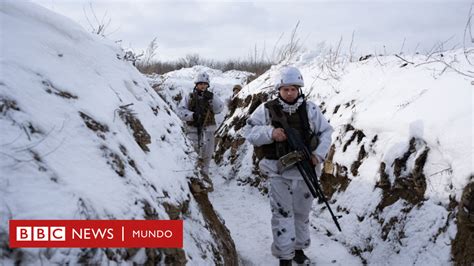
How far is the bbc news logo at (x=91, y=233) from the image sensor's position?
1.40 meters

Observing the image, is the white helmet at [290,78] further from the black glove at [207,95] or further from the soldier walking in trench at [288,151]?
the black glove at [207,95]

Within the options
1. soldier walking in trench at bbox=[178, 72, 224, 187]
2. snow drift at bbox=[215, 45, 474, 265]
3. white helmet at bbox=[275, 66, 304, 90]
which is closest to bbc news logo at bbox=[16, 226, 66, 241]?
white helmet at bbox=[275, 66, 304, 90]

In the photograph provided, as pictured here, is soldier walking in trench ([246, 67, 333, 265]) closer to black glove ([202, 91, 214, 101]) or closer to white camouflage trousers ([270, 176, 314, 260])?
white camouflage trousers ([270, 176, 314, 260])

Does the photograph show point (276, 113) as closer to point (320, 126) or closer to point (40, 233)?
point (320, 126)

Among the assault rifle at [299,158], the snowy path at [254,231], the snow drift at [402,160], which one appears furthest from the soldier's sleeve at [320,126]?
the snowy path at [254,231]

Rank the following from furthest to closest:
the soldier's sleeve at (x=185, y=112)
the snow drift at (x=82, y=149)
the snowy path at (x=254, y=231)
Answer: the soldier's sleeve at (x=185, y=112) < the snowy path at (x=254, y=231) < the snow drift at (x=82, y=149)

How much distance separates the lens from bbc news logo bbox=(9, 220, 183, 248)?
1400mm

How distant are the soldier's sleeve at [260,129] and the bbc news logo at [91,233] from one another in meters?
1.40

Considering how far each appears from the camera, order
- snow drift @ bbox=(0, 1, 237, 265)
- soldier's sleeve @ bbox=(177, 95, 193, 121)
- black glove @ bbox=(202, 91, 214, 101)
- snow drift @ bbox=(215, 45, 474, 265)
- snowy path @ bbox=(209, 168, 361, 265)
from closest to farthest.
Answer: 1. snow drift @ bbox=(0, 1, 237, 265)
2. snow drift @ bbox=(215, 45, 474, 265)
3. snowy path @ bbox=(209, 168, 361, 265)
4. soldier's sleeve @ bbox=(177, 95, 193, 121)
5. black glove @ bbox=(202, 91, 214, 101)

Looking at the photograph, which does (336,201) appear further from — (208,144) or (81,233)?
(81,233)

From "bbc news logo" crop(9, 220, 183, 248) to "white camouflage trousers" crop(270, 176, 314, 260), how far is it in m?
1.39

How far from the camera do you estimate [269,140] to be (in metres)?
3.29

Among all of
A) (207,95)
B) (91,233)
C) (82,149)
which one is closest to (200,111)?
(207,95)

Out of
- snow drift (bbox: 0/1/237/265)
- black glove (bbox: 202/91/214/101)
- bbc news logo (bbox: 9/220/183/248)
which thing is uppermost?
black glove (bbox: 202/91/214/101)
